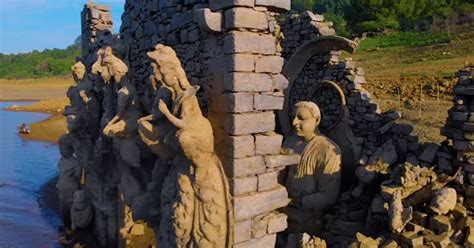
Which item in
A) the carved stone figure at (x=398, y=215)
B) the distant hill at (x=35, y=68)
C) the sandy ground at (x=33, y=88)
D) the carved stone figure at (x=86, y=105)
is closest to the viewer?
the carved stone figure at (x=398, y=215)

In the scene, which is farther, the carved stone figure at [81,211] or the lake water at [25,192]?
the lake water at [25,192]

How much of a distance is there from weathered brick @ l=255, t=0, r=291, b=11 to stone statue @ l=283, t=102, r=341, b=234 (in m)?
2.44

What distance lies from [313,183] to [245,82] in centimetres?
313

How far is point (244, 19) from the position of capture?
5039 mm

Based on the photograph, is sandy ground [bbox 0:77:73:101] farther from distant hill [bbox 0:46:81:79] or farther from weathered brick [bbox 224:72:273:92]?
weathered brick [bbox 224:72:273:92]

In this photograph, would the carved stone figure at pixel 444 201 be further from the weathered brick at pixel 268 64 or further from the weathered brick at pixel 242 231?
the weathered brick at pixel 268 64

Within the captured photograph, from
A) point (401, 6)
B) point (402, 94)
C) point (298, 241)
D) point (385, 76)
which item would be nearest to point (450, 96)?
point (402, 94)

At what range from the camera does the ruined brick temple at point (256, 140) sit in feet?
17.0

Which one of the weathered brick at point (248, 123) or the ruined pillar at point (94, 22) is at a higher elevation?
the ruined pillar at point (94, 22)

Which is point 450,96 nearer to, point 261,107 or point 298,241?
point 298,241

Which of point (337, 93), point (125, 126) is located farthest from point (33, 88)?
point (125, 126)

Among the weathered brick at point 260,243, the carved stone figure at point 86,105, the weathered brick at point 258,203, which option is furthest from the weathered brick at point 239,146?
the carved stone figure at point 86,105

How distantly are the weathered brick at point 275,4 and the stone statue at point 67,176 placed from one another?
6.95 meters

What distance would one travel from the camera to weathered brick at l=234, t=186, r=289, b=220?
5215 millimetres
